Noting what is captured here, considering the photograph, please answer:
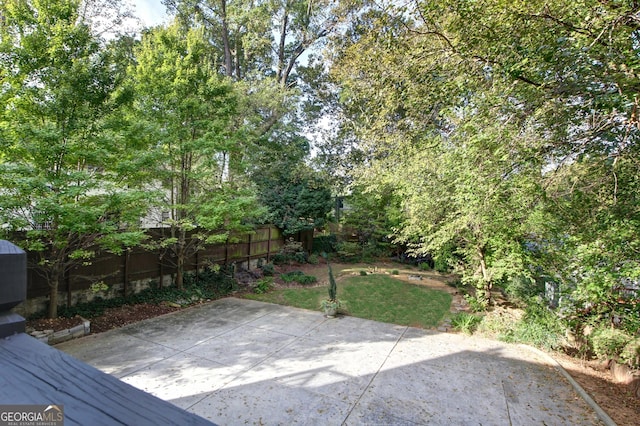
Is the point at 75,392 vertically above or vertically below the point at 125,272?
above

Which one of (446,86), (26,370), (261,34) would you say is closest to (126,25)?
(261,34)

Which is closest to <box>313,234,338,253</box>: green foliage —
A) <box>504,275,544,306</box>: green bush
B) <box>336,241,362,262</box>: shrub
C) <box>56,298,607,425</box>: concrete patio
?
<box>336,241,362,262</box>: shrub

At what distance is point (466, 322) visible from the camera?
7266 millimetres

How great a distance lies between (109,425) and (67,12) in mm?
7534

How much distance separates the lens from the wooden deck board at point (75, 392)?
0.62 meters

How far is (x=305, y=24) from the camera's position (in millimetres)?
18312

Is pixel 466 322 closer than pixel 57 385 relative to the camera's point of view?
No

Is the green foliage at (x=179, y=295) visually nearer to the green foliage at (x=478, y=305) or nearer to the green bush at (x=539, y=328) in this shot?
the green foliage at (x=478, y=305)

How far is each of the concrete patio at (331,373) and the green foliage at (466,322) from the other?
11.3 inches

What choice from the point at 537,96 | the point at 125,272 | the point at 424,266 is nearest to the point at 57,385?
the point at 537,96

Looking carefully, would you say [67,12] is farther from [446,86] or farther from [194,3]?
[194,3]

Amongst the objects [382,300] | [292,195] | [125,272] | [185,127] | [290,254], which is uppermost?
[185,127]

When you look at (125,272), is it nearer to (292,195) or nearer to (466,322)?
(292,195)

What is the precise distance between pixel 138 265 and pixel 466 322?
8.33 metres
